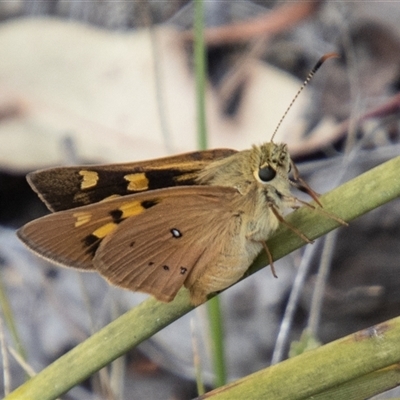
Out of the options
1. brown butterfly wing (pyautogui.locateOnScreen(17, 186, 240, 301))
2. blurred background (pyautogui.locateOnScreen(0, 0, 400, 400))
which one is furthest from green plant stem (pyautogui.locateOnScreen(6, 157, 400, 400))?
blurred background (pyautogui.locateOnScreen(0, 0, 400, 400))

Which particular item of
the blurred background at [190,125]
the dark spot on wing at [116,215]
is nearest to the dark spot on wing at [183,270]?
the dark spot on wing at [116,215]

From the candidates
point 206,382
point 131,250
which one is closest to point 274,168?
point 131,250

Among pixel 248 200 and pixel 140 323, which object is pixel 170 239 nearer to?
pixel 248 200

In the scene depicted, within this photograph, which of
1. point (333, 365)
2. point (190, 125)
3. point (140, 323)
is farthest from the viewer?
point (190, 125)

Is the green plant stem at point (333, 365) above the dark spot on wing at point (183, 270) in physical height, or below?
below

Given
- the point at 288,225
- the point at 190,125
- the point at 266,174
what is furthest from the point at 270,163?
the point at 190,125

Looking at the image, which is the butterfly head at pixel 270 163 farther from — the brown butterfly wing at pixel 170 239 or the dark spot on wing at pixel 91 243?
the dark spot on wing at pixel 91 243
